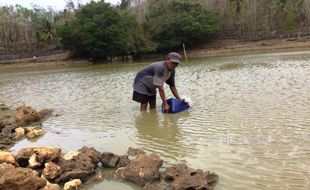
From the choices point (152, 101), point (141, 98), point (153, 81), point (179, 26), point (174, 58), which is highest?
point (179, 26)

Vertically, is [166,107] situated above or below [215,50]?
above

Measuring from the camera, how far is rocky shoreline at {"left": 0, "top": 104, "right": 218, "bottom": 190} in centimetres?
529

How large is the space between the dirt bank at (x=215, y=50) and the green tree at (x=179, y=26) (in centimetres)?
189

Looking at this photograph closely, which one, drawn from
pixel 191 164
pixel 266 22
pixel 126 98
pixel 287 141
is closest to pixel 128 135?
pixel 191 164

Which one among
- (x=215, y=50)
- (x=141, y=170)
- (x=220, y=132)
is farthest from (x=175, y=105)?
(x=215, y=50)

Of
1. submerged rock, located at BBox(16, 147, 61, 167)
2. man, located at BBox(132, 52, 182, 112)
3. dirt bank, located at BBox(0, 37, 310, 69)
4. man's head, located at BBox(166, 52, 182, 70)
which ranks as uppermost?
man's head, located at BBox(166, 52, 182, 70)

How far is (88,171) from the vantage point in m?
5.96

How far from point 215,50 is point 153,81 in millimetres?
41350

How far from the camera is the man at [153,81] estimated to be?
32.1 ft

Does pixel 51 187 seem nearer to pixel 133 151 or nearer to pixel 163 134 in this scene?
pixel 133 151

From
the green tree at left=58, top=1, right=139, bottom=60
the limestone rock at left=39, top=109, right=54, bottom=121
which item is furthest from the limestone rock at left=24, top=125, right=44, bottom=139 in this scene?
the green tree at left=58, top=1, right=139, bottom=60

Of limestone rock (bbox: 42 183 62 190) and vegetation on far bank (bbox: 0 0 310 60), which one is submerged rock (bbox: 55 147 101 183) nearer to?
limestone rock (bbox: 42 183 62 190)

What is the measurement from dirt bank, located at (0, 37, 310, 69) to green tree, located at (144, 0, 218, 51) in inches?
74.2

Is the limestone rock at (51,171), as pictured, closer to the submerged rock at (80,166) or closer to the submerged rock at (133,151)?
the submerged rock at (80,166)
